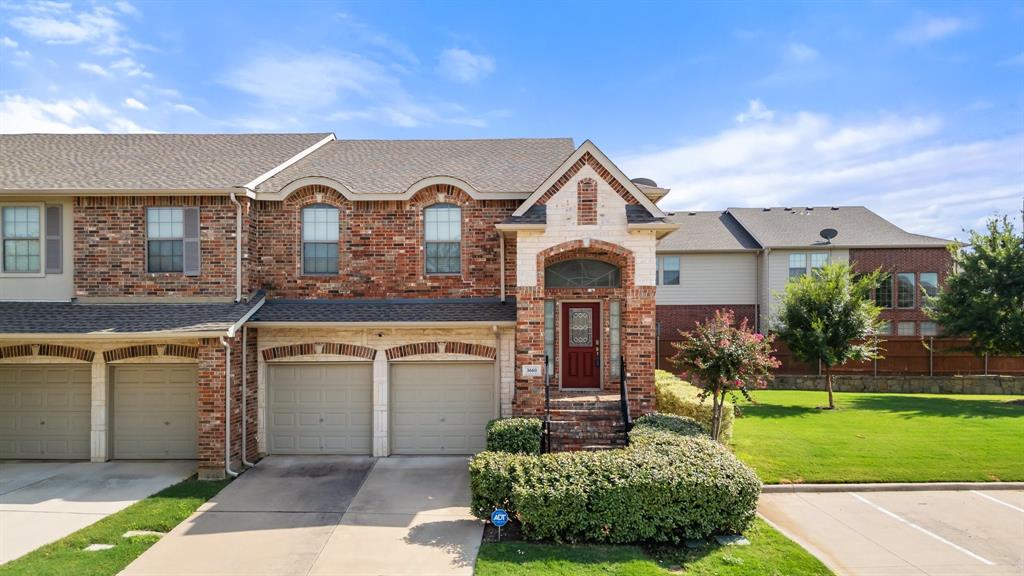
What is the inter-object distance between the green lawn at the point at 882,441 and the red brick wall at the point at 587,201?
6.06 m

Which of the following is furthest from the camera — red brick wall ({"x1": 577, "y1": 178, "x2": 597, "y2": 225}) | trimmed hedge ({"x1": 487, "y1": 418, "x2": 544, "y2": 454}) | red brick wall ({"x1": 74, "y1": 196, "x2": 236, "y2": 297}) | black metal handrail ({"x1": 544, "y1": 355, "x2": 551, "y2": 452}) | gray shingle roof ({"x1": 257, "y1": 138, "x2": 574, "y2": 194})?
gray shingle roof ({"x1": 257, "y1": 138, "x2": 574, "y2": 194})

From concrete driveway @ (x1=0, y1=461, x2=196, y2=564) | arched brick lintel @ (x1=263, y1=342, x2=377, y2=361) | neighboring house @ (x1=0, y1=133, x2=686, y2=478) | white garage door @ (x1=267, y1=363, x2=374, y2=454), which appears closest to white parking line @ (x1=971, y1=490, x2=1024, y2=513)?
neighboring house @ (x1=0, y1=133, x2=686, y2=478)

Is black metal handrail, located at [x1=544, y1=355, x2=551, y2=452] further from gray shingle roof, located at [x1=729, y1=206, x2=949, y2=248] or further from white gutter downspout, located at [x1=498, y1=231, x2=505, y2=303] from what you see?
gray shingle roof, located at [x1=729, y1=206, x2=949, y2=248]

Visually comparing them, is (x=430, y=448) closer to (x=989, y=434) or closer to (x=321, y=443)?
(x=321, y=443)

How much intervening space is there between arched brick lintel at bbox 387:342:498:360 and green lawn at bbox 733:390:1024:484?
19.8 ft

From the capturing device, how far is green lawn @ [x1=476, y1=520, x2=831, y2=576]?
694 cm

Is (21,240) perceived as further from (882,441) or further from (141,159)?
(882,441)

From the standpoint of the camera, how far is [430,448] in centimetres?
1262

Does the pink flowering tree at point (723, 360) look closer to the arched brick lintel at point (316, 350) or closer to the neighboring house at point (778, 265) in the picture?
the arched brick lintel at point (316, 350)

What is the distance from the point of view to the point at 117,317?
1177 cm

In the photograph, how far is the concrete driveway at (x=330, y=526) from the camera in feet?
24.1

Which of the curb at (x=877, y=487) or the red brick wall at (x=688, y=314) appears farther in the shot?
the red brick wall at (x=688, y=314)

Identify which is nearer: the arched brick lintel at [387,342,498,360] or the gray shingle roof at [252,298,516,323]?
the gray shingle roof at [252,298,516,323]

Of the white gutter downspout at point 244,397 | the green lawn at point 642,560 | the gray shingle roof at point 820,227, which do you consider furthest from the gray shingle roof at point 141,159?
the gray shingle roof at point 820,227
